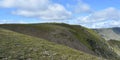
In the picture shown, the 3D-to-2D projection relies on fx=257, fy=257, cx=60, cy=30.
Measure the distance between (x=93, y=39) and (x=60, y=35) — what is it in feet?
96.8

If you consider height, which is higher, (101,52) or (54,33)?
(54,33)

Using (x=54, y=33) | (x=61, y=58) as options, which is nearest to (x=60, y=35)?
(x=54, y=33)

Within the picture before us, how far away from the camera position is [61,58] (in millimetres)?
40781

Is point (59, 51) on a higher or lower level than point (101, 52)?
higher

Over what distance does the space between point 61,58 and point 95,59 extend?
19.4 ft

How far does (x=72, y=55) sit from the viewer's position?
42.8m

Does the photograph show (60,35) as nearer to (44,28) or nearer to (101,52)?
(44,28)

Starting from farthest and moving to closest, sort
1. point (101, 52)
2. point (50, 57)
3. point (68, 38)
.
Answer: point (101, 52) < point (68, 38) < point (50, 57)

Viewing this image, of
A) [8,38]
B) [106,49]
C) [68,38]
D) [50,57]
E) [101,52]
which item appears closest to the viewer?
[50,57]

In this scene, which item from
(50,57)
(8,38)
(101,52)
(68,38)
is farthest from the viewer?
(101,52)

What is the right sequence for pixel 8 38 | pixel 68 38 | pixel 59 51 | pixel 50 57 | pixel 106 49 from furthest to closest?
pixel 106 49, pixel 68 38, pixel 8 38, pixel 59 51, pixel 50 57

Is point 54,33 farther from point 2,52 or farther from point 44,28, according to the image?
point 2,52

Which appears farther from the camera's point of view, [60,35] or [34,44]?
[60,35]

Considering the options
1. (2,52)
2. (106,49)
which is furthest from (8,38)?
(106,49)
